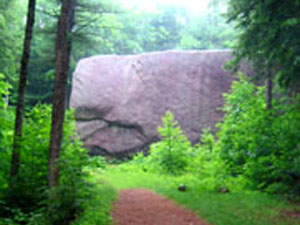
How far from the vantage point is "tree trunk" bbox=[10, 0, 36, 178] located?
7.93 m

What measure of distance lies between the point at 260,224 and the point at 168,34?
3043 centimetres

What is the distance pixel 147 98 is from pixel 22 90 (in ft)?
37.9

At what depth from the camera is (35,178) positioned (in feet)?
27.0

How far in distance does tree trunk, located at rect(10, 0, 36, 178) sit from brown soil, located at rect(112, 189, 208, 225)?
8.88ft

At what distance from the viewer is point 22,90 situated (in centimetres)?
807

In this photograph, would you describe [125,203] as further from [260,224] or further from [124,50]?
[124,50]

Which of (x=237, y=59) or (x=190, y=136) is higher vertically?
(x=237, y=59)

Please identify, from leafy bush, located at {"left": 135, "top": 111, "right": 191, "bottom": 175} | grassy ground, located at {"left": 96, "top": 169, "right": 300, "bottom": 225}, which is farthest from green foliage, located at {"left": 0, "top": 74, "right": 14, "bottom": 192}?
leafy bush, located at {"left": 135, "top": 111, "right": 191, "bottom": 175}

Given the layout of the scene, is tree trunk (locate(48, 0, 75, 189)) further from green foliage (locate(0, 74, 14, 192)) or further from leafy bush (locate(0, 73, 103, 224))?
green foliage (locate(0, 74, 14, 192))

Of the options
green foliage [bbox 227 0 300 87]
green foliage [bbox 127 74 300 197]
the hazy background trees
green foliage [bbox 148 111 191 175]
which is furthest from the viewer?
the hazy background trees

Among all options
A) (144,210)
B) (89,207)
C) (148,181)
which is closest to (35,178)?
(89,207)

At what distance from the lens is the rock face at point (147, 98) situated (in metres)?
18.9

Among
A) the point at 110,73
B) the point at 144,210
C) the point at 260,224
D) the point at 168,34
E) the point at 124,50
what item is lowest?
the point at 144,210

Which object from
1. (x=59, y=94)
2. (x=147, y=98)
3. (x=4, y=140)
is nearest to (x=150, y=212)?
(x=59, y=94)
